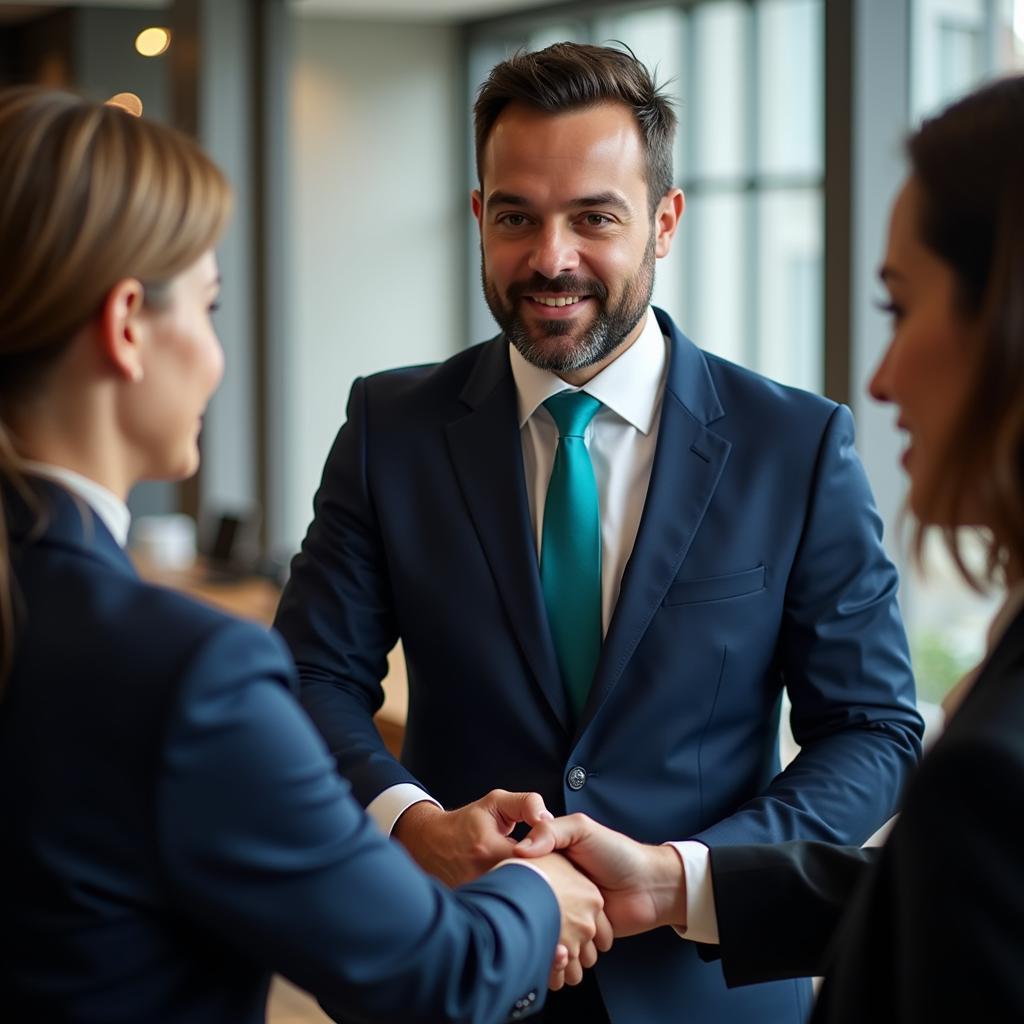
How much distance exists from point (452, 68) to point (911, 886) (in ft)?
27.5

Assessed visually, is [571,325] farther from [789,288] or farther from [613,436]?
[789,288]

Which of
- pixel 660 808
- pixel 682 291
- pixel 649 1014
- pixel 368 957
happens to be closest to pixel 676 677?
pixel 660 808

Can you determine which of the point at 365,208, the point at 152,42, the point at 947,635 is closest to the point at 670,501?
the point at 947,635

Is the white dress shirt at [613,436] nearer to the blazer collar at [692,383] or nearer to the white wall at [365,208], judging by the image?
the blazer collar at [692,383]

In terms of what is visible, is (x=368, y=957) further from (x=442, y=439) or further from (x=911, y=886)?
(x=442, y=439)

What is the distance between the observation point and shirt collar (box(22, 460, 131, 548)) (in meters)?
1.21

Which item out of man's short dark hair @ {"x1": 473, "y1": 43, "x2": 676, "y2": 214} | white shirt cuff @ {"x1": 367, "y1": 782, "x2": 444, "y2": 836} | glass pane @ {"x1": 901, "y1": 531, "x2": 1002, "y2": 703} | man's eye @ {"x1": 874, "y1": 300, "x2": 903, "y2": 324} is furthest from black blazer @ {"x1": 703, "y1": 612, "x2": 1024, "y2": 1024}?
glass pane @ {"x1": 901, "y1": 531, "x2": 1002, "y2": 703}

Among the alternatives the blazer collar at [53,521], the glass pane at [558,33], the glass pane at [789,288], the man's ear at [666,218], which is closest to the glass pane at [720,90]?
the glass pane at [789,288]

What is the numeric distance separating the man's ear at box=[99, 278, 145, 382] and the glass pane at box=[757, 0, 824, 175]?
23.3ft

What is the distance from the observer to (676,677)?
6.00 feet

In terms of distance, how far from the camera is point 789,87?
319 inches

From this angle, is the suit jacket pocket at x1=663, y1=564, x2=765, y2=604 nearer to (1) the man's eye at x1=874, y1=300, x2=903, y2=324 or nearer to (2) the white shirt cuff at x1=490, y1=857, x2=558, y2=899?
(2) the white shirt cuff at x1=490, y1=857, x2=558, y2=899

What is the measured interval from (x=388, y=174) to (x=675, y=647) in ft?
24.1

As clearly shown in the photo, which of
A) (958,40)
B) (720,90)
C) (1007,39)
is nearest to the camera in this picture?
(1007,39)
